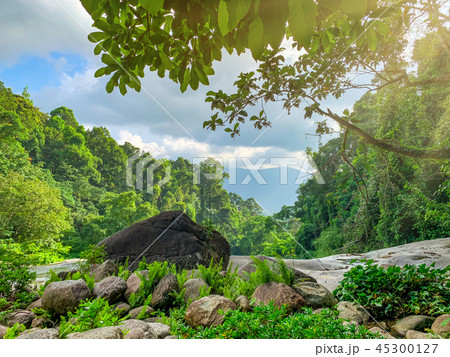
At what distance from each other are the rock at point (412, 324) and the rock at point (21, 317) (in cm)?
320

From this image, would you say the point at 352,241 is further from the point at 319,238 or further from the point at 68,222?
the point at 68,222

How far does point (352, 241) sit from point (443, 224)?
134 cm

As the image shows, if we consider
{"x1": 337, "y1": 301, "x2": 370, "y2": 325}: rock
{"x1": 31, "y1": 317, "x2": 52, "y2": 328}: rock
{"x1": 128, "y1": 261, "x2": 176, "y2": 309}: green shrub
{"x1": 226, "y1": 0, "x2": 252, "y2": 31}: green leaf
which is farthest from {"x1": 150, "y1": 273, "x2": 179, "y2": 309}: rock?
{"x1": 226, "y1": 0, "x2": 252, "y2": 31}: green leaf

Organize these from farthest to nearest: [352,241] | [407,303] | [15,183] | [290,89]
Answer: [352,241]
[290,89]
[15,183]
[407,303]

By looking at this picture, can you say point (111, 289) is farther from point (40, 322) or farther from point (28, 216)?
point (28, 216)

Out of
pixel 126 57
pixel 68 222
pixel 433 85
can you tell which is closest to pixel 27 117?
pixel 68 222

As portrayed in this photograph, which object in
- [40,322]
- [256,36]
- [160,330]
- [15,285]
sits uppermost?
[256,36]

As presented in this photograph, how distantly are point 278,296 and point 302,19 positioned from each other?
2166mm

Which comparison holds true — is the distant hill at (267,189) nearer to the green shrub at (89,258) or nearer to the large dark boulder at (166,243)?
the large dark boulder at (166,243)

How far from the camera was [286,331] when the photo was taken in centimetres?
153

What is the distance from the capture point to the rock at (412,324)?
1878 mm

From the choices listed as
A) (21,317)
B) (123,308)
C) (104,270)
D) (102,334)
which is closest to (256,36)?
(102,334)

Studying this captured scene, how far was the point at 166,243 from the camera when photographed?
13.7ft

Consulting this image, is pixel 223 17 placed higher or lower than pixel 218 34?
lower
